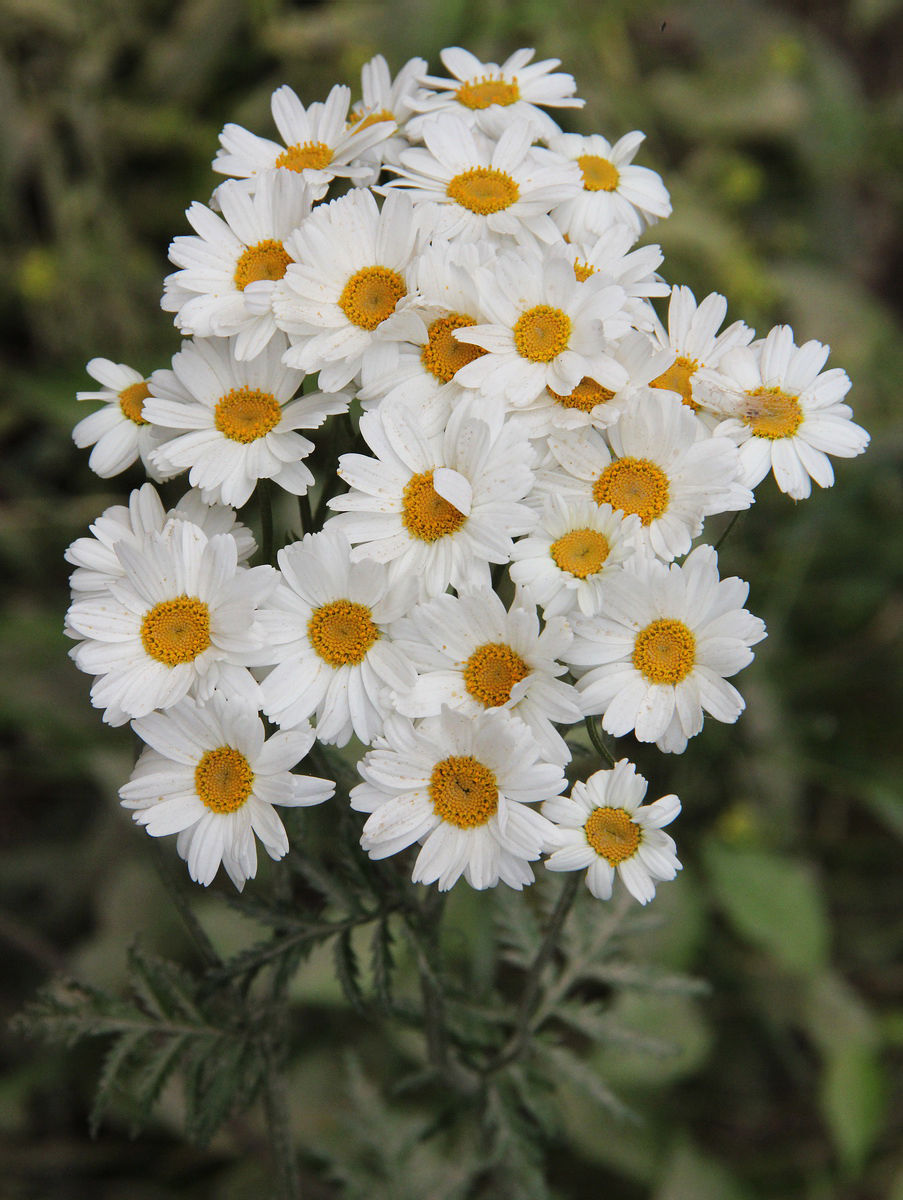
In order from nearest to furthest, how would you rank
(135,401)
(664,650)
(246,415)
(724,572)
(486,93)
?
(664,650)
(246,415)
(135,401)
(486,93)
(724,572)

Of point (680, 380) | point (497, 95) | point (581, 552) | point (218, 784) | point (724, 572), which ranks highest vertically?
point (497, 95)

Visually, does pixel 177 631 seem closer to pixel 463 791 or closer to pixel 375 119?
pixel 463 791

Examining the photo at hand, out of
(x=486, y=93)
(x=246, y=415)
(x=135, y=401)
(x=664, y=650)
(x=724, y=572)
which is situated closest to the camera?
(x=664, y=650)

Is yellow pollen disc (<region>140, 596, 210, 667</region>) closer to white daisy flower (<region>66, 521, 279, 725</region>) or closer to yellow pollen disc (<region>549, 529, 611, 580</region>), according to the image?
white daisy flower (<region>66, 521, 279, 725</region>)

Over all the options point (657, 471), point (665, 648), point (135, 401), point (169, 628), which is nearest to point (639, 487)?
point (657, 471)

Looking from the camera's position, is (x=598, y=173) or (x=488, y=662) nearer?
(x=488, y=662)

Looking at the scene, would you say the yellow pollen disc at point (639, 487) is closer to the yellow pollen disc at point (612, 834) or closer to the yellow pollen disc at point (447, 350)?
the yellow pollen disc at point (447, 350)

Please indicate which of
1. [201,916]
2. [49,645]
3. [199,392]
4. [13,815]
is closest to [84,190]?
[49,645]
